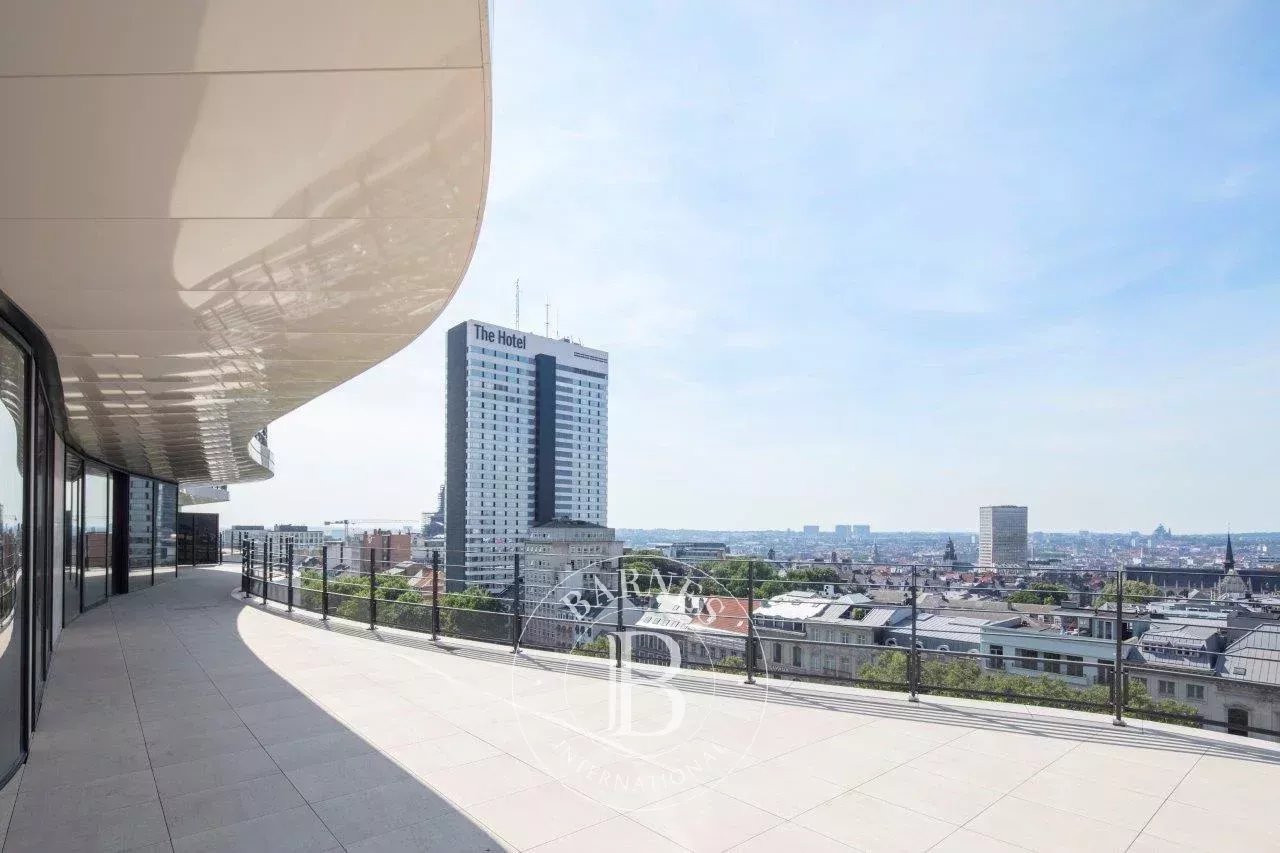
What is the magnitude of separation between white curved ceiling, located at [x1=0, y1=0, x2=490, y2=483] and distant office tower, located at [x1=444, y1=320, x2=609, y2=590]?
77411mm

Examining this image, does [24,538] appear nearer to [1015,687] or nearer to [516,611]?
[516,611]

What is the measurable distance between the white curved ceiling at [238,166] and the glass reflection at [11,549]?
1.35ft

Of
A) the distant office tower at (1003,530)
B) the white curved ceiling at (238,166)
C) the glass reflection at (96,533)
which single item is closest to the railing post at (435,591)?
the white curved ceiling at (238,166)

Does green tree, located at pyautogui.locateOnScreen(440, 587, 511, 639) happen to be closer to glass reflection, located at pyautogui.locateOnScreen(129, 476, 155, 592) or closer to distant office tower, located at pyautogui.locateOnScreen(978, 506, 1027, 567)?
glass reflection, located at pyautogui.locateOnScreen(129, 476, 155, 592)

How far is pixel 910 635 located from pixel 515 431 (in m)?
84.4

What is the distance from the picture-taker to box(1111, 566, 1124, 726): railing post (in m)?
4.64

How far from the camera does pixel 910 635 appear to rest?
17.6ft

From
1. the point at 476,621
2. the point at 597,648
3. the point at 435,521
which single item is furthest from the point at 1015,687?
the point at 435,521

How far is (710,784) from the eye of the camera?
3586 mm

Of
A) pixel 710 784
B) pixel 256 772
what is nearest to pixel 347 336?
pixel 256 772

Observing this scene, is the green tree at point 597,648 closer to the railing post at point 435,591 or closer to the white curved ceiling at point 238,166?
the railing post at point 435,591

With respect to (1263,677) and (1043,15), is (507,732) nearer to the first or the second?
(1263,677)

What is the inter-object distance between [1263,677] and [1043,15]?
19.1ft

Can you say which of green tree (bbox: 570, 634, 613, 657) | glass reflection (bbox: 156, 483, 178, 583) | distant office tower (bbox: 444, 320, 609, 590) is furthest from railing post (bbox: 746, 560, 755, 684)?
distant office tower (bbox: 444, 320, 609, 590)
